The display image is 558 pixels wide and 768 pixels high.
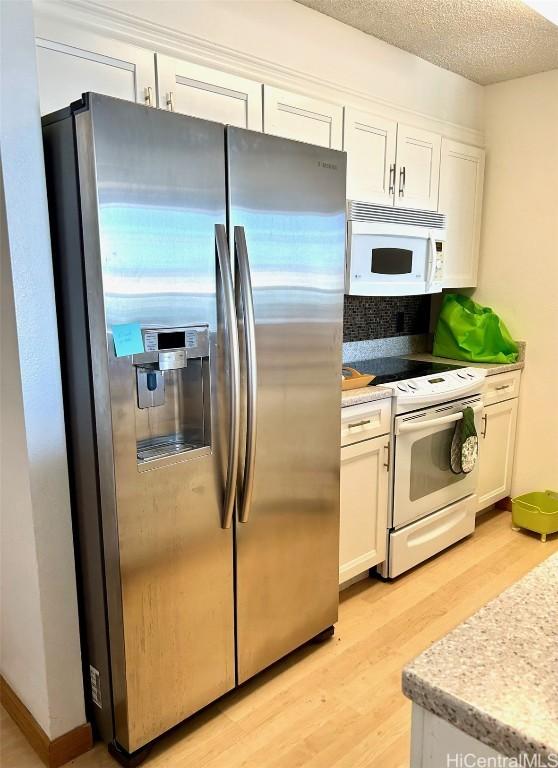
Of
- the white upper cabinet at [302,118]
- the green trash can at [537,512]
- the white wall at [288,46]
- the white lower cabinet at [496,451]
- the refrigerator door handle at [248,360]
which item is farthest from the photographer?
the white lower cabinet at [496,451]

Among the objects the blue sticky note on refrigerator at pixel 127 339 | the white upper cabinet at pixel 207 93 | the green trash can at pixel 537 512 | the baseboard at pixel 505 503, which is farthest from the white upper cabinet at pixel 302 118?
the baseboard at pixel 505 503

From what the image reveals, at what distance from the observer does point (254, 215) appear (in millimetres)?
1769

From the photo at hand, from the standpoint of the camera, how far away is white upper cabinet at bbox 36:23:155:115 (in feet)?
5.68

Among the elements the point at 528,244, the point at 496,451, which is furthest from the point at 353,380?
the point at 528,244

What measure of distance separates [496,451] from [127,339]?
2639mm

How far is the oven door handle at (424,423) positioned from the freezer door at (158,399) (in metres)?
1.10

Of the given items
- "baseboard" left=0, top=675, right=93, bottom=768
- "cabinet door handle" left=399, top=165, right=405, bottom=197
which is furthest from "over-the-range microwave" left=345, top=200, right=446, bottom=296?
"baseboard" left=0, top=675, right=93, bottom=768

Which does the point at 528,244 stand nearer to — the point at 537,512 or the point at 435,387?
the point at 435,387

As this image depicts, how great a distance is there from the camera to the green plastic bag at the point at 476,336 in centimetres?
345

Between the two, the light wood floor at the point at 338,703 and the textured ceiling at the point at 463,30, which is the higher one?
the textured ceiling at the point at 463,30

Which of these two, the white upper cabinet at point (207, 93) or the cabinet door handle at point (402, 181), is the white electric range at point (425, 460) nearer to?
the cabinet door handle at point (402, 181)

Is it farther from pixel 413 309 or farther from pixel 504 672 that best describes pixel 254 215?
pixel 413 309

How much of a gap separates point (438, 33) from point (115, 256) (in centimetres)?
216

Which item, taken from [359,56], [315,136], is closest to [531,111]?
[359,56]
